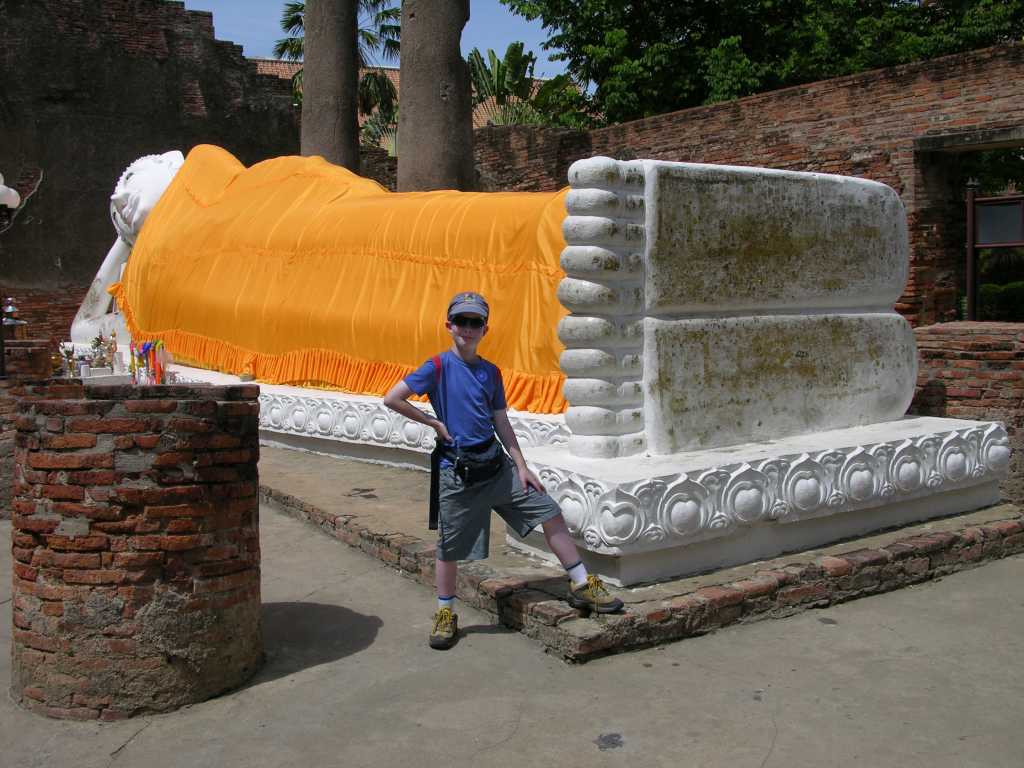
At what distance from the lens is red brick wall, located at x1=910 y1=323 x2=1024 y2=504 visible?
5.94m

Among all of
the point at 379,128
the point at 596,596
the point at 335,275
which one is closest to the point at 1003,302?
the point at 335,275

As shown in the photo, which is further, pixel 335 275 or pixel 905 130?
pixel 905 130

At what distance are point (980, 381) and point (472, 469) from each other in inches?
148

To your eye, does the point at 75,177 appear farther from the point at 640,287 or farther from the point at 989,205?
the point at 640,287

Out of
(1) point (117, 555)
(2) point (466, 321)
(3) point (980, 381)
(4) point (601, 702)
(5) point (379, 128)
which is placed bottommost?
(4) point (601, 702)

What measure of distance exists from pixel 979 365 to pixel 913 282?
4.61 meters

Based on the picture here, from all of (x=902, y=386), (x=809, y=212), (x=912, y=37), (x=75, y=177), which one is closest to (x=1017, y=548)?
(x=902, y=386)

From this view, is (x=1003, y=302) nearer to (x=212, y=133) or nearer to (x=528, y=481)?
(x=212, y=133)

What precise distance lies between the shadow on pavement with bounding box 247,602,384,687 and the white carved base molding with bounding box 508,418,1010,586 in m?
0.85

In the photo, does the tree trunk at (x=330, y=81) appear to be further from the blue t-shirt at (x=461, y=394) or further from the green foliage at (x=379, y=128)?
the green foliage at (x=379, y=128)

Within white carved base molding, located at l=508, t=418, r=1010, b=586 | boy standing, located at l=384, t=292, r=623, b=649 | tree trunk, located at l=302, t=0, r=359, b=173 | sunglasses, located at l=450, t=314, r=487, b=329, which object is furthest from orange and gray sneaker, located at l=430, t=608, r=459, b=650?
tree trunk, located at l=302, t=0, r=359, b=173

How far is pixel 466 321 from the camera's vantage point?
3.68 metres

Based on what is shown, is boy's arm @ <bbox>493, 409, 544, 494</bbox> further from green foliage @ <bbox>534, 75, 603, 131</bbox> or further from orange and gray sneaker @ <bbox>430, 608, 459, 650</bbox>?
green foliage @ <bbox>534, 75, 603, 131</bbox>

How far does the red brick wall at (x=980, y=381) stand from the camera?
5.94 metres
